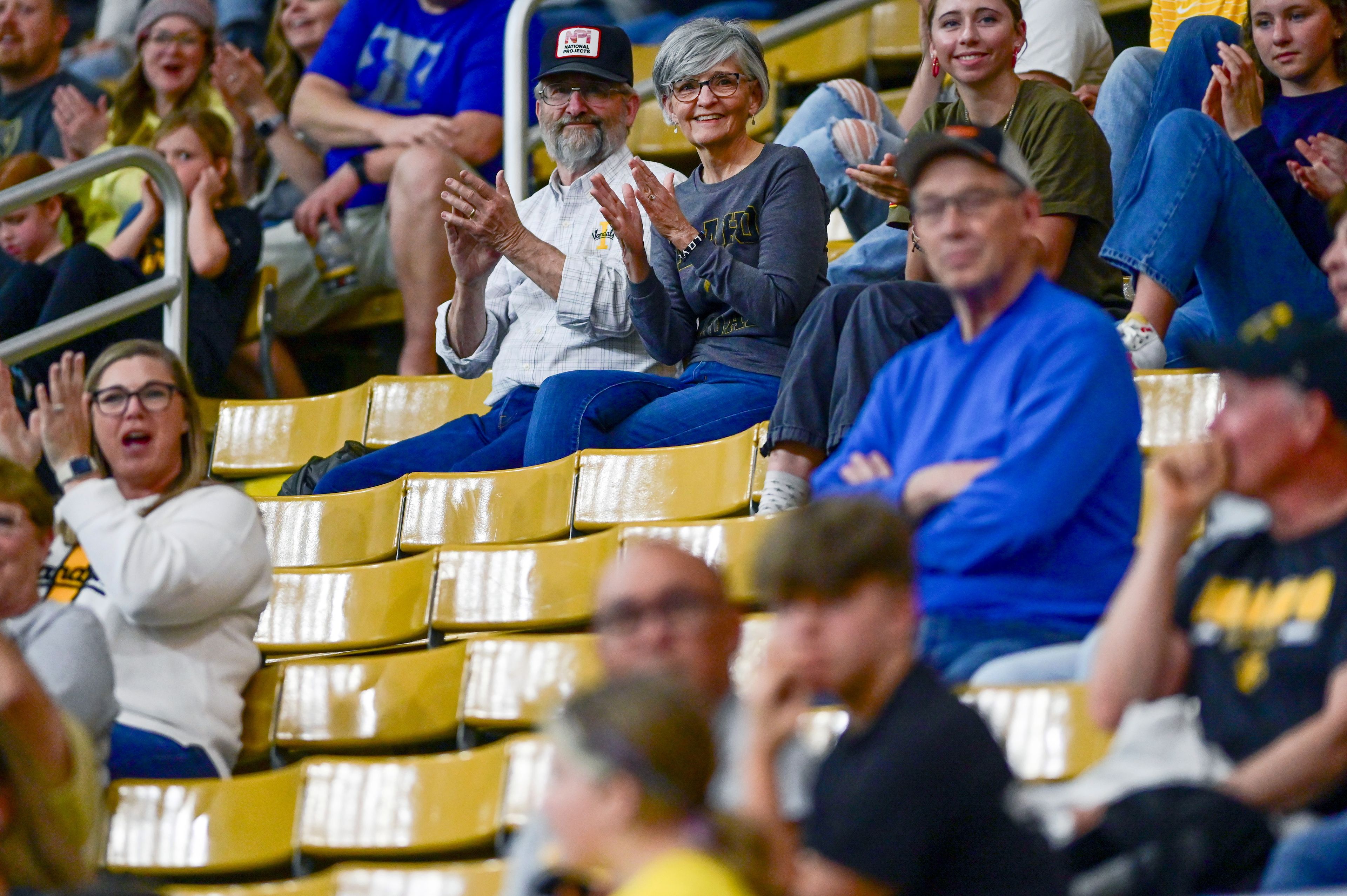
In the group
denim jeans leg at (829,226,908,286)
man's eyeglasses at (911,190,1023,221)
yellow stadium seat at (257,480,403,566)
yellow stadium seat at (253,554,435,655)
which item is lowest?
yellow stadium seat at (253,554,435,655)

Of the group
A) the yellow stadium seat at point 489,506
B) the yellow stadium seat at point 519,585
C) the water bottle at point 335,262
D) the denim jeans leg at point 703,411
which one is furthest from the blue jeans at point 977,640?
the water bottle at point 335,262

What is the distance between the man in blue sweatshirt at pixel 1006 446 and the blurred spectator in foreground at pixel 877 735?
0.50 metres

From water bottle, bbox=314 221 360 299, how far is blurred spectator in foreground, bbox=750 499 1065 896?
3.16m

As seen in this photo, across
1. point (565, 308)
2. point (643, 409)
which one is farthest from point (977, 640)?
point (565, 308)

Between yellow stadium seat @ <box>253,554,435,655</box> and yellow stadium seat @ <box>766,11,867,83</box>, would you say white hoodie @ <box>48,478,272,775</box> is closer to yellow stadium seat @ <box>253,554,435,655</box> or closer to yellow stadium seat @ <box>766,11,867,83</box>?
yellow stadium seat @ <box>253,554,435,655</box>

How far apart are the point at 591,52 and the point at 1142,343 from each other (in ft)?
3.81

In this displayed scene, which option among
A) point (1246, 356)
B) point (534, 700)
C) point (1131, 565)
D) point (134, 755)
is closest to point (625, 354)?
point (534, 700)

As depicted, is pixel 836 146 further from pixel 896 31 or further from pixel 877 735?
pixel 877 735

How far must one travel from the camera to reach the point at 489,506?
132 inches

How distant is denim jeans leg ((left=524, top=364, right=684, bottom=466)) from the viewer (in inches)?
130

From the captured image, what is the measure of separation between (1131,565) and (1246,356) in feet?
1.49

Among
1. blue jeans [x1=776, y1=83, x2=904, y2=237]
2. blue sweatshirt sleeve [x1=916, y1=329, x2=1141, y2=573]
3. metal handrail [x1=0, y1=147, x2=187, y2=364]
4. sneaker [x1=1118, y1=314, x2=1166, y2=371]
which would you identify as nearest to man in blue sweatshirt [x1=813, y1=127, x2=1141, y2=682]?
blue sweatshirt sleeve [x1=916, y1=329, x2=1141, y2=573]

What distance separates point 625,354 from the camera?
3.46 metres

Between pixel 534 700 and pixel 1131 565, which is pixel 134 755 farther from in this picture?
pixel 1131 565
